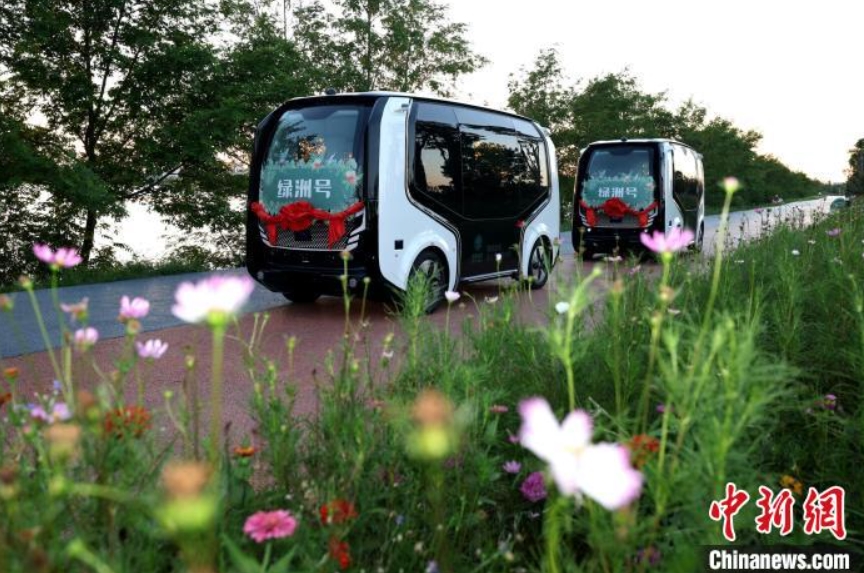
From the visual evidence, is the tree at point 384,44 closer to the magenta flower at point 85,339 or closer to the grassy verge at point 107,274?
the grassy verge at point 107,274

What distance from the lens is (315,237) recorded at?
8.06 metres

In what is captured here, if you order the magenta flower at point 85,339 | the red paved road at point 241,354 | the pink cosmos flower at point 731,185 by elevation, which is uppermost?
the pink cosmos flower at point 731,185

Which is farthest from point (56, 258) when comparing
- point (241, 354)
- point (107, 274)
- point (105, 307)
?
point (107, 274)

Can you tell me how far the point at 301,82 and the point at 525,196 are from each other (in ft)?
33.2

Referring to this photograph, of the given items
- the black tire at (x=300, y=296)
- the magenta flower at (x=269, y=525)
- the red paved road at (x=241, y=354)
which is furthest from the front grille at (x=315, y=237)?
the magenta flower at (x=269, y=525)

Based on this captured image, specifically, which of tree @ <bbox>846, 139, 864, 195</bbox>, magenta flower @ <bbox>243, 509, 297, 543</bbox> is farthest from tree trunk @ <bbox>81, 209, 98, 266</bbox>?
tree @ <bbox>846, 139, 864, 195</bbox>

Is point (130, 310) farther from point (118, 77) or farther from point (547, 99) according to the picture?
point (547, 99)

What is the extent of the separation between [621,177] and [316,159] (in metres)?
8.96

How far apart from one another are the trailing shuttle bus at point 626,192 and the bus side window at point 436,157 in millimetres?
6634

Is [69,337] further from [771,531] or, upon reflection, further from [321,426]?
[771,531]

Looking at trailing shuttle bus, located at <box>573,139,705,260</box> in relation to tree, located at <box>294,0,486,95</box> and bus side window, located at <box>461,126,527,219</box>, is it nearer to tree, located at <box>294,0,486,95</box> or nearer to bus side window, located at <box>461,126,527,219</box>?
bus side window, located at <box>461,126,527,219</box>

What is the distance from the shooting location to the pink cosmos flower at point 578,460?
94 centimetres

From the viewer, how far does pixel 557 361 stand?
355 centimetres

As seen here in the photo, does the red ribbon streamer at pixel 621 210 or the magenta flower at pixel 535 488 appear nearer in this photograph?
the magenta flower at pixel 535 488
